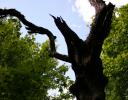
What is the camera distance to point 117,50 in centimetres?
5144

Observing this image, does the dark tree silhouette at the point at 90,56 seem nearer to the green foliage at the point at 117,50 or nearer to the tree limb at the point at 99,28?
the tree limb at the point at 99,28

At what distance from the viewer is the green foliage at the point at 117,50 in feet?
161

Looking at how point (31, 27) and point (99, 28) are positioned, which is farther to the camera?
point (31, 27)

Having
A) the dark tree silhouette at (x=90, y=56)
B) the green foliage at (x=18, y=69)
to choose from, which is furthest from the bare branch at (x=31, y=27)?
the green foliage at (x=18, y=69)

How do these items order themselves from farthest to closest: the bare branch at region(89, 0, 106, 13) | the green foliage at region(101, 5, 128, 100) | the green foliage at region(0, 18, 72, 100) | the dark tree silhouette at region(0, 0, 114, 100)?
the green foliage at region(101, 5, 128, 100) < the green foliage at region(0, 18, 72, 100) < the bare branch at region(89, 0, 106, 13) < the dark tree silhouette at region(0, 0, 114, 100)

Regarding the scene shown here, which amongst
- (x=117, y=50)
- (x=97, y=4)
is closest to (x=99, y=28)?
(x=97, y=4)

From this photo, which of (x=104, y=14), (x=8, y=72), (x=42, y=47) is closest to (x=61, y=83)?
(x=42, y=47)

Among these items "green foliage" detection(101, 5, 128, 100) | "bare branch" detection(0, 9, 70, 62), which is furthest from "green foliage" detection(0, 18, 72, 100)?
"bare branch" detection(0, 9, 70, 62)

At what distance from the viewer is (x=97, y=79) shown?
8648mm

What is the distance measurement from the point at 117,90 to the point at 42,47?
1353cm

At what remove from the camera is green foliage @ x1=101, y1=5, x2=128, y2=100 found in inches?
1929

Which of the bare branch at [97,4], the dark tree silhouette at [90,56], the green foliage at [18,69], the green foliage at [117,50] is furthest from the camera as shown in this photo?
the green foliage at [117,50]

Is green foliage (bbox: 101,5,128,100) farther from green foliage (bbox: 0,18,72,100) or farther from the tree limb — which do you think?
the tree limb

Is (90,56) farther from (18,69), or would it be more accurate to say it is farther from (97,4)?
(18,69)
